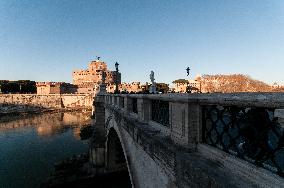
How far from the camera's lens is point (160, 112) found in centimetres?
754

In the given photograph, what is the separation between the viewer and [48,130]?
56500 mm

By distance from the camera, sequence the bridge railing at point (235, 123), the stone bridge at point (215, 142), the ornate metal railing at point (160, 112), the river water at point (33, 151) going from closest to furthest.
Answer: the bridge railing at point (235, 123)
the stone bridge at point (215, 142)
the ornate metal railing at point (160, 112)
the river water at point (33, 151)

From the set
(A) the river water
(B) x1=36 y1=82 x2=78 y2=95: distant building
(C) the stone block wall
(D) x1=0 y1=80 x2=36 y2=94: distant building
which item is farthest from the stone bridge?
(D) x1=0 y1=80 x2=36 y2=94: distant building

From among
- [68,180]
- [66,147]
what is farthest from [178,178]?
[66,147]

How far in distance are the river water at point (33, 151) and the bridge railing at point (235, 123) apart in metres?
23.1

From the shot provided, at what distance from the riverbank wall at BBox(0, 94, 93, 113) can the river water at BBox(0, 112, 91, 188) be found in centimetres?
4096

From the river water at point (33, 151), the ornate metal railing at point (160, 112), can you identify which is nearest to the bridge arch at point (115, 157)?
the river water at point (33, 151)

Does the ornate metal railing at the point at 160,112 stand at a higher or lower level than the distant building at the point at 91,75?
lower

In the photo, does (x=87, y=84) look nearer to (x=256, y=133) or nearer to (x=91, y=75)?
(x=91, y=75)

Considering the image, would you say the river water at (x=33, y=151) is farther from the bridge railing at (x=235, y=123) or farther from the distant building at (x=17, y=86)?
the distant building at (x=17, y=86)

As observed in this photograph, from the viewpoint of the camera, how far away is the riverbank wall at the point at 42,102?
3856 inches

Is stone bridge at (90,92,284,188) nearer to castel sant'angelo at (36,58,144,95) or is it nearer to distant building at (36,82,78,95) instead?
castel sant'angelo at (36,58,144,95)

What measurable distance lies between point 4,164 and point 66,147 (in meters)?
9.90

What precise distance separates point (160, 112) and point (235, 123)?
406 centimetres
